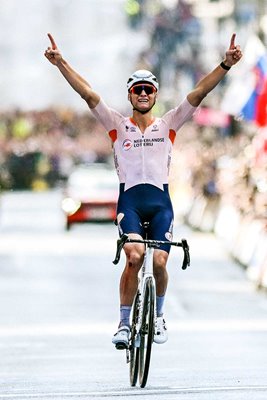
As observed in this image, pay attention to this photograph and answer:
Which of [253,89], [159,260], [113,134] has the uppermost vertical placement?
[113,134]

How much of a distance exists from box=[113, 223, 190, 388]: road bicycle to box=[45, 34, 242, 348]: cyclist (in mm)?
87

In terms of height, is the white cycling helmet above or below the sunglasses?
above

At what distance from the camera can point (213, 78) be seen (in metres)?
14.7

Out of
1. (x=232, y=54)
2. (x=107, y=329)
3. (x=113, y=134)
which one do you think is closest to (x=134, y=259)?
(x=113, y=134)

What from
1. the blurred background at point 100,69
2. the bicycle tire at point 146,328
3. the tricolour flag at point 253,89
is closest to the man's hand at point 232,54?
the bicycle tire at point 146,328

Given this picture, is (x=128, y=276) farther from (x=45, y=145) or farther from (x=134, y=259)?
(x=45, y=145)

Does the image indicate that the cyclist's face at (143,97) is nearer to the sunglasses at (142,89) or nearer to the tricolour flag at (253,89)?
the sunglasses at (142,89)

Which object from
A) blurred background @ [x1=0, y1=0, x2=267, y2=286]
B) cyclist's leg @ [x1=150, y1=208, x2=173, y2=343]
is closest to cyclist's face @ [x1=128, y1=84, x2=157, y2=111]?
cyclist's leg @ [x1=150, y1=208, x2=173, y2=343]

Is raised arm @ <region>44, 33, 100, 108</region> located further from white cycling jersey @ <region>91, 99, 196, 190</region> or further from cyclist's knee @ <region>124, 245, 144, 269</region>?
cyclist's knee @ <region>124, 245, 144, 269</region>

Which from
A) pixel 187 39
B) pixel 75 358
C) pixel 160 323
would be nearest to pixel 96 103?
pixel 160 323

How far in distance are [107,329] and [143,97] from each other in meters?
6.78

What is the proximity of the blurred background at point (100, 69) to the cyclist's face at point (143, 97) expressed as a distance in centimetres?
4283

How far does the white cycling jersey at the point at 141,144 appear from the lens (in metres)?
14.7

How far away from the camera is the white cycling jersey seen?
48.3 ft
